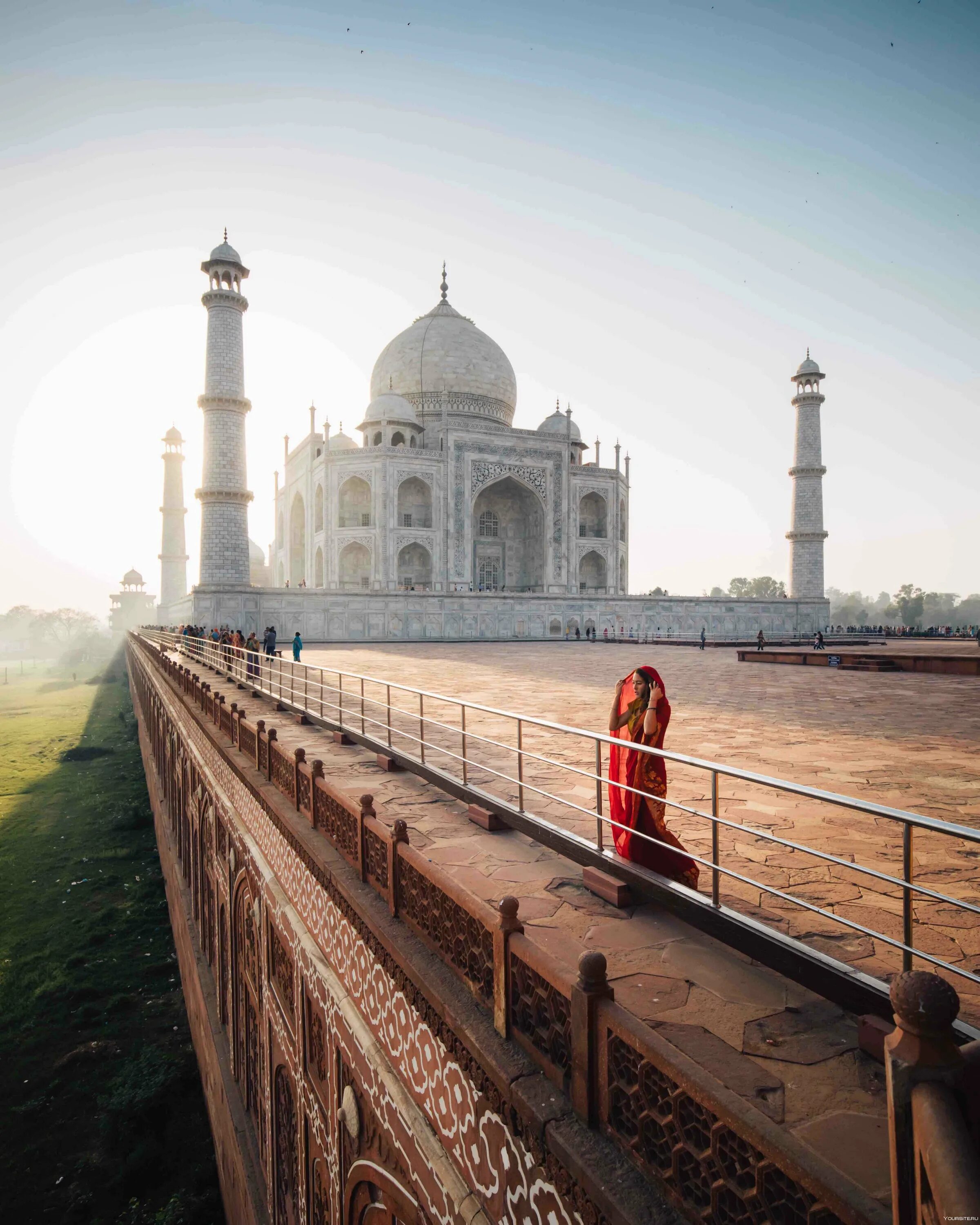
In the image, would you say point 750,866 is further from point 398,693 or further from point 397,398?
point 397,398

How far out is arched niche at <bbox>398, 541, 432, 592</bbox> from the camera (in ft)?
108

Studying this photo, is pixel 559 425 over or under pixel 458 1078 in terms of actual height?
over

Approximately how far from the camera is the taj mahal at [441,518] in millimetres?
23969

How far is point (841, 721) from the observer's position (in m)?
7.33

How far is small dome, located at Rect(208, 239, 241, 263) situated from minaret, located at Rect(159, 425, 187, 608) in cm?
2163

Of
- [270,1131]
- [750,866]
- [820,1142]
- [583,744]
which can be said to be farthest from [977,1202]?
[270,1131]

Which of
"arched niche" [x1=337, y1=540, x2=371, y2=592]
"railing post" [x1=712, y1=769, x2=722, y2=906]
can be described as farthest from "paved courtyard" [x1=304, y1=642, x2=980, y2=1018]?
"arched niche" [x1=337, y1=540, x2=371, y2=592]

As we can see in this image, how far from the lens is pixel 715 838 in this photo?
247cm

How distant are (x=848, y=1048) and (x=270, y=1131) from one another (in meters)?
5.19

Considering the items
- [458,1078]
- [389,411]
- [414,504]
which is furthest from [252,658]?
[389,411]

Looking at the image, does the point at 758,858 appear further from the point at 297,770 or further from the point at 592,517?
the point at 592,517

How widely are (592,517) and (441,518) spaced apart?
9.52 metres

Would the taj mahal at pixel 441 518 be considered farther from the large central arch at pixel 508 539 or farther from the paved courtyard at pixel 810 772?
the paved courtyard at pixel 810 772

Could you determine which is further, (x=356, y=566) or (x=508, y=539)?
(x=508, y=539)
